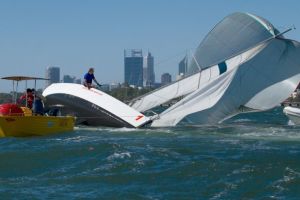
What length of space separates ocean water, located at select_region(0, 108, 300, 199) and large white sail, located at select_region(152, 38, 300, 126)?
13.9 ft

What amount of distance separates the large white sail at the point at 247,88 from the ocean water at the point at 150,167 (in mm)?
4249

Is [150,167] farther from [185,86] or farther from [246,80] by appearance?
[185,86]

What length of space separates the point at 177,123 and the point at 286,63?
658 centimetres

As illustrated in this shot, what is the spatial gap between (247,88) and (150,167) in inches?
550

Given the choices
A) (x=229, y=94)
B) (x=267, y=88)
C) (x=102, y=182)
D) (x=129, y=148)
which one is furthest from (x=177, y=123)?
(x=102, y=182)

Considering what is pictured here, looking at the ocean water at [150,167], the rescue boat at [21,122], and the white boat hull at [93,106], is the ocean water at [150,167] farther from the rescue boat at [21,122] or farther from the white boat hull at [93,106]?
the white boat hull at [93,106]

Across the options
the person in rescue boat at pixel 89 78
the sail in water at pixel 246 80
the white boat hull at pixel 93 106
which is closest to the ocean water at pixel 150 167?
the white boat hull at pixel 93 106

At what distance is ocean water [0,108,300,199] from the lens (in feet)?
37.7

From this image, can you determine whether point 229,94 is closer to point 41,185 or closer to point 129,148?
point 129,148

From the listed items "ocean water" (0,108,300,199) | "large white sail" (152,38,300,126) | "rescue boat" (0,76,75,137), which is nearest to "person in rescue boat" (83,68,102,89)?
"large white sail" (152,38,300,126)

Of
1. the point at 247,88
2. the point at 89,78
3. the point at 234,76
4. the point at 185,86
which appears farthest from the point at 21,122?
the point at 247,88

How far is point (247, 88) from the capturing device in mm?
27109

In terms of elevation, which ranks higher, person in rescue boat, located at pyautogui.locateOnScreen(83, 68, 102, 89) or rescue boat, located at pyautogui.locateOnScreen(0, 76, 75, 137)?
person in rescue boat, located at pyautogui.locateOnScreen(83, 68, 102, 89)

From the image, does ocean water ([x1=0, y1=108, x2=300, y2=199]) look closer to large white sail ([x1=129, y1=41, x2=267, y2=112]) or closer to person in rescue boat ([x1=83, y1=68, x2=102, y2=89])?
person in rescue boat ([x1=83, y1=68, x2=102, y2=89])
